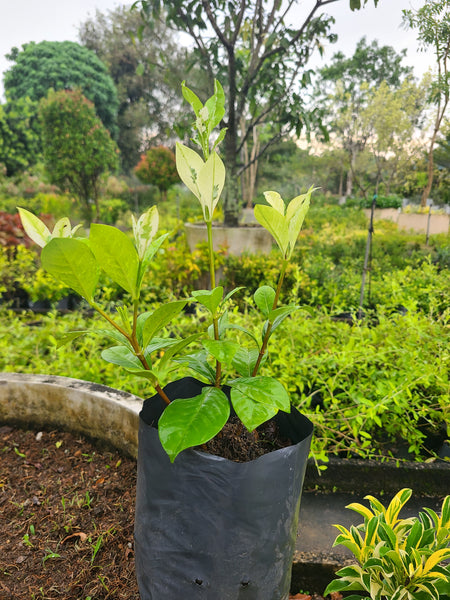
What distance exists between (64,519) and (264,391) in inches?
32.4

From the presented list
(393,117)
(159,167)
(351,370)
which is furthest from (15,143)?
(351,370)

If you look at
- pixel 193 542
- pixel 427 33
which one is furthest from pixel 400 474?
pixel 427 33

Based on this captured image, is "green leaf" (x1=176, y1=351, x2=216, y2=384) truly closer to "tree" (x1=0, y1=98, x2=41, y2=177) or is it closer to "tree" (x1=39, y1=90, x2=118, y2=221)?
"tree" (x1=39, y1=90, x2=118, y2=221)

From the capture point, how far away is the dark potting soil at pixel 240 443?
0.82 m

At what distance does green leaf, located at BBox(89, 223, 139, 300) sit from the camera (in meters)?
0.59

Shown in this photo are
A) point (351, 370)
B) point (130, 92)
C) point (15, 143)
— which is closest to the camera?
point (351, 370)

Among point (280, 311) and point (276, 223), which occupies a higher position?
point (276, 223)

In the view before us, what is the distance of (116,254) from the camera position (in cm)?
61

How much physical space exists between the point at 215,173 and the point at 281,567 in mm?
780

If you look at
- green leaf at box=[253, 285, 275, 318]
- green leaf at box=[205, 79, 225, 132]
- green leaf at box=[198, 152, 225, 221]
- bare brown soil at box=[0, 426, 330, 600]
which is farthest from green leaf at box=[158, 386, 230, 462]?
bare brown soil at box=[0, 426, 330, 600]

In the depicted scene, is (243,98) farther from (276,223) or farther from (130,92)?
(130,92)

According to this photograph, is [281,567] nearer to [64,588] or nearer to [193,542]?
[193,542]

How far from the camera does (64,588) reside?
0.94 meters

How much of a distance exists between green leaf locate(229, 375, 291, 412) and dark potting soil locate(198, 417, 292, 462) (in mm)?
187
